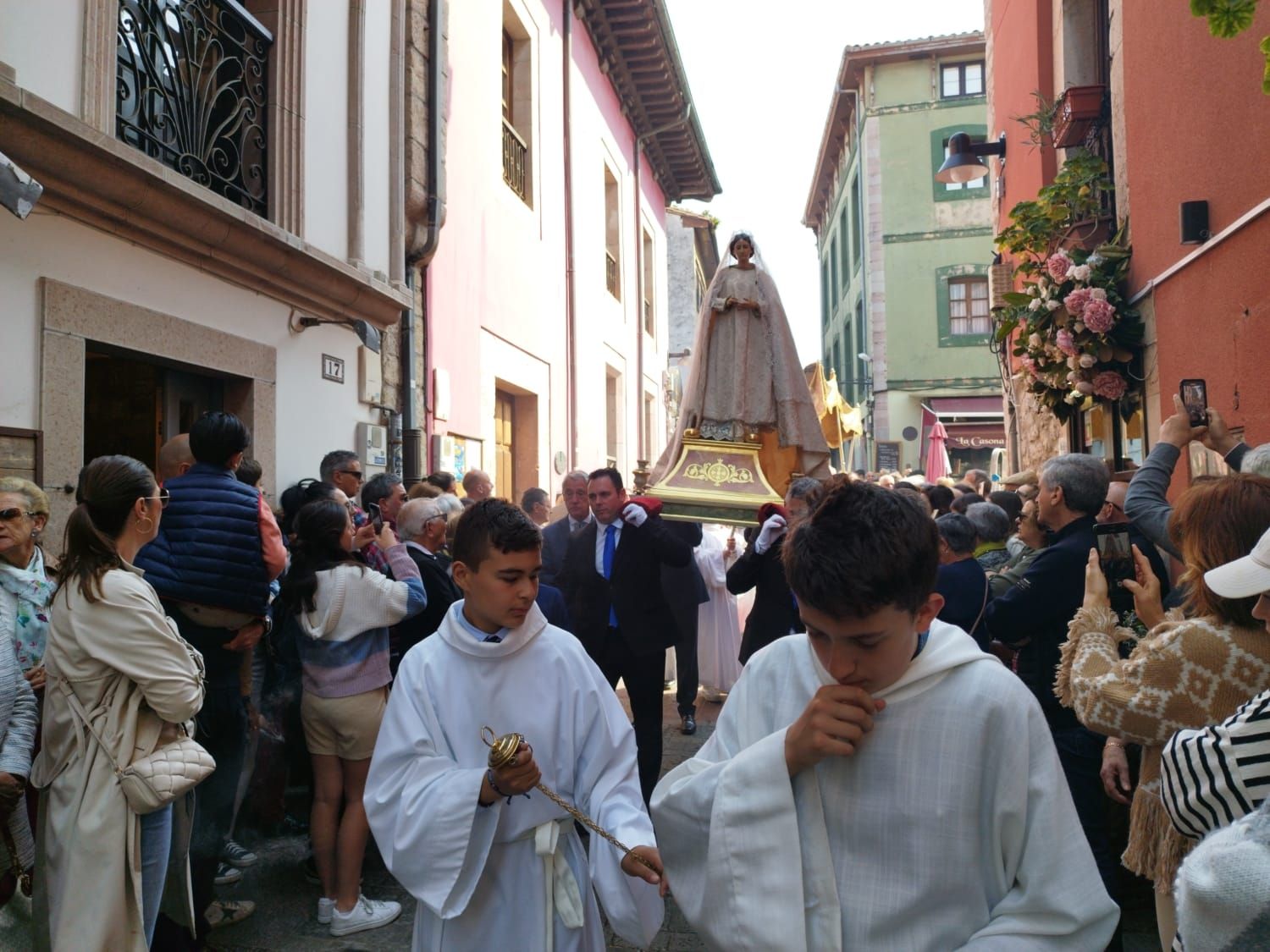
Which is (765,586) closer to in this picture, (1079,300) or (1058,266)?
(1079,300)

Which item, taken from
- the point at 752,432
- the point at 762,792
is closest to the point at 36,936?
the point at 762,792

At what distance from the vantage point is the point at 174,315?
545 cm

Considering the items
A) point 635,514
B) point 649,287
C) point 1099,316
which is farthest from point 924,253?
point 635,514

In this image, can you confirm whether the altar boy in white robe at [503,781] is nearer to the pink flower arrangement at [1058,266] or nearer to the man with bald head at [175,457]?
the man with bald head at [175,457]

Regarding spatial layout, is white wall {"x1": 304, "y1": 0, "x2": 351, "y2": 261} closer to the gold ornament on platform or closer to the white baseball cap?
the gold ornament on platform

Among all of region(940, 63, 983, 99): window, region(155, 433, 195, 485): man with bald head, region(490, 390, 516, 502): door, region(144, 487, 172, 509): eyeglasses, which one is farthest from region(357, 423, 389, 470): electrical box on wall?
region(940, 63, 983, 99): window

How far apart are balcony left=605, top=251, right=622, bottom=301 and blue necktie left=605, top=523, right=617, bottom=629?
10.8 m

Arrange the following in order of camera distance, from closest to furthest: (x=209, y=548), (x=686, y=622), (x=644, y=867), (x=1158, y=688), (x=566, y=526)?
1. (x=644, y=867)
2. (x=1158, y=688)
3. (x=209, y=548)
4. (x=566, y=526)
5. (x=686, y=622)

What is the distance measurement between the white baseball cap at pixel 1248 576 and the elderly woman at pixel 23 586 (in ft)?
11.2

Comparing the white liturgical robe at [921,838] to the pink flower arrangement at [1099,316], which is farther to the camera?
the pink flower arrangement at [1099,316]

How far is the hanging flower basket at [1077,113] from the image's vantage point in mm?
7414

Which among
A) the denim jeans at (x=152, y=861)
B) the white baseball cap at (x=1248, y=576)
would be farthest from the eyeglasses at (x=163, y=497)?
the white baseball cap at (x=1248, y=576)

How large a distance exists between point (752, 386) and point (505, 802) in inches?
145

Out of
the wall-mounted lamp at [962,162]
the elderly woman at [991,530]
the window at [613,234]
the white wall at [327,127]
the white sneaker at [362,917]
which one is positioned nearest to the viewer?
the white sneaker at [362,917]
